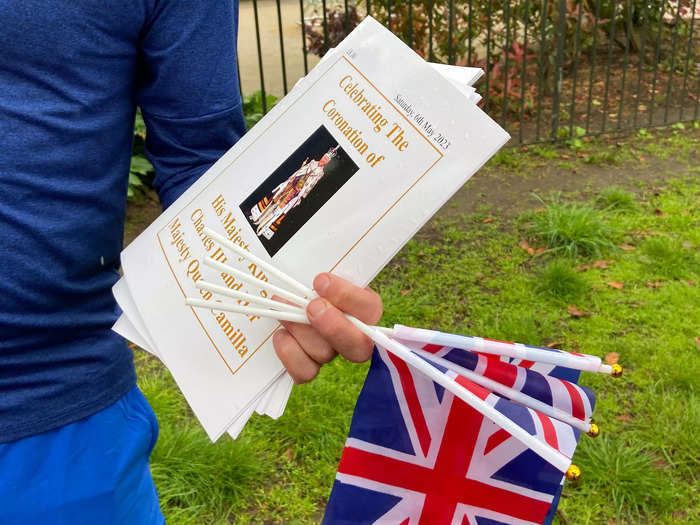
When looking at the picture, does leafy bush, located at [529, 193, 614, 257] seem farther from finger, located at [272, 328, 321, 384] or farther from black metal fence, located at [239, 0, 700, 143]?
finger, located at [272, 328, 321, 384]

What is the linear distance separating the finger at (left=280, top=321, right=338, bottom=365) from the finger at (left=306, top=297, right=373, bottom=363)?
0.02 meters

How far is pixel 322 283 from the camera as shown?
0.92 meters

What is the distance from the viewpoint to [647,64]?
6.72m

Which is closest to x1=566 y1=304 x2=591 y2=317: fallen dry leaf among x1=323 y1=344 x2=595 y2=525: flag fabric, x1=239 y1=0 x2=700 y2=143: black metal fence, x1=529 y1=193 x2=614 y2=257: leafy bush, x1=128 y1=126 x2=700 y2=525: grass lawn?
x1=128 y1=126 x2=700 y2=525: grass lawn

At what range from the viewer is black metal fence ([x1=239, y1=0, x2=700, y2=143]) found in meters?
5.14

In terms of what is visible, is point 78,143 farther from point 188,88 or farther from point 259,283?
point 259,283

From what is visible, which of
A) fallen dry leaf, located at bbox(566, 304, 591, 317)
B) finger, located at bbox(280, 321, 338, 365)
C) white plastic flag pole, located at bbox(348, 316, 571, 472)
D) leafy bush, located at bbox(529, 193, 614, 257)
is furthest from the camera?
leafy bush, located at bbox(529, 193, 614, 257)

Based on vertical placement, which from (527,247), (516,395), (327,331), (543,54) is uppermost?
(327,331)

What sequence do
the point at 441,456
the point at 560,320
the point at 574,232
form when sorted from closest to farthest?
1. the point at 441,456
2. the point at 560,320
3. the point at 574,232

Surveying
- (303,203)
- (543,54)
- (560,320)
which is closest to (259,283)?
(303,203)

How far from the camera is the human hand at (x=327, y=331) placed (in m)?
0.91

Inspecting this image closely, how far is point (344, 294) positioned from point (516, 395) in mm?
280

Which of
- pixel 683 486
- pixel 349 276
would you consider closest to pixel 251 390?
pixel 349 276

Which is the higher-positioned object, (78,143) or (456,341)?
(78,143)
